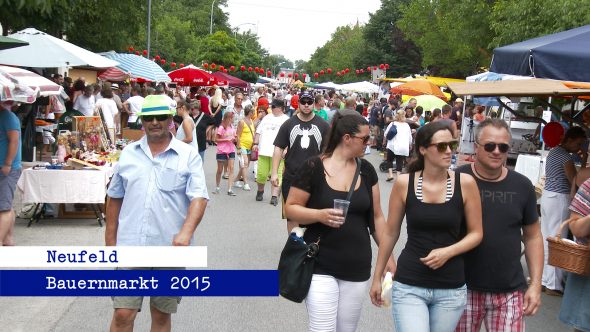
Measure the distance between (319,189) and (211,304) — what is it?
2.91 m

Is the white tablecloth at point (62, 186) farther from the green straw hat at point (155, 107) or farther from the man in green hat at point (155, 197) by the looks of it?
the green straw hat at point (155, 107)

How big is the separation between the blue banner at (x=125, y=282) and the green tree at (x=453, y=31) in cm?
2717

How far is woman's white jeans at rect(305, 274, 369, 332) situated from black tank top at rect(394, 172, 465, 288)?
16.2 inches

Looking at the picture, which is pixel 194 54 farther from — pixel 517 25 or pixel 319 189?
pixel 319 189

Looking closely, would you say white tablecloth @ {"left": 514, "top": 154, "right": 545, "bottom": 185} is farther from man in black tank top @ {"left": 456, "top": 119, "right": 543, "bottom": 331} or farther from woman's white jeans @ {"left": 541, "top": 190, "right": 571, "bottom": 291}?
man in black tank top @ {"left": 456, "top": 119, "right": 543, "bottom": 331}

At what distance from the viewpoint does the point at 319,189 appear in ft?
14.6

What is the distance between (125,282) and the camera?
431 cm

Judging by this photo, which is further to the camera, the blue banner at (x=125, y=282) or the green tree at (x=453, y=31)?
the green tree at (x=453, y=31)

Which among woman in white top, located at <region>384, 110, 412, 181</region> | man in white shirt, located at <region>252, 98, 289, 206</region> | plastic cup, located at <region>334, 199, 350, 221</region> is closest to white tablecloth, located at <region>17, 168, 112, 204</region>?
man in white shirt, located at <region>252, 98, 289, 206</region>

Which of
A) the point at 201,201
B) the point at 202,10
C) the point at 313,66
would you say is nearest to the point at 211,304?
the point at 201,201

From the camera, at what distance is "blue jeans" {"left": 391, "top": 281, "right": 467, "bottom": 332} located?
398cm

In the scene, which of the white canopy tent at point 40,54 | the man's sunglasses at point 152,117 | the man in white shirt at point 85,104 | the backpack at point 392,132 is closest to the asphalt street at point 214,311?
the man's sunglasses at point 152,117

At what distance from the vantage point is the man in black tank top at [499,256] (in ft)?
13.5

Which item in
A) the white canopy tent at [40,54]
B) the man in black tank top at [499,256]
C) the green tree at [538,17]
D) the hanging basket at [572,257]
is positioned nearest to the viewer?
the man in black tank top at [499,256]
